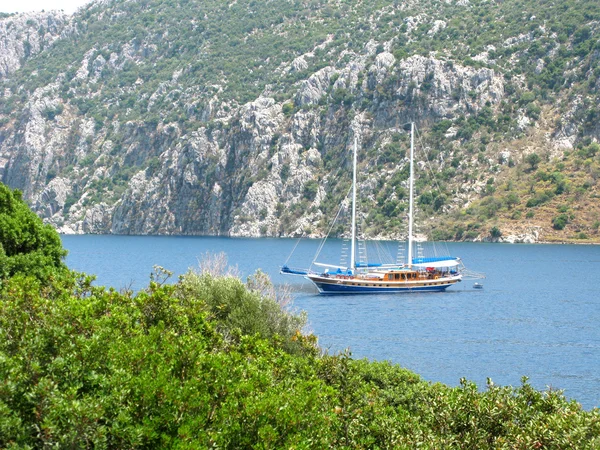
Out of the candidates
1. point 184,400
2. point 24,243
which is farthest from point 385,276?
point 184,400

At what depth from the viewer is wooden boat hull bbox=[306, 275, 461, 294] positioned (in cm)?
7119

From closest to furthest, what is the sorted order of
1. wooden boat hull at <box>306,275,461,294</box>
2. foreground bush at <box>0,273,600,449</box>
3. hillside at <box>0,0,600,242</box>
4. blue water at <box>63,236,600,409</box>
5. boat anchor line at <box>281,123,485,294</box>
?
foreground bush at <box>0,273,600,449</box> < blue water at <box>63,236,600,409</box> < wooden boat hull at <box>306,275,461,294</box> < boat anchor line at <box>281,123,485,294</box> < hillside at <box>0,0,600,242</box>

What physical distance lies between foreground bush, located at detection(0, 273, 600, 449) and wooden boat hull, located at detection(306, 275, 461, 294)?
55.3 meters

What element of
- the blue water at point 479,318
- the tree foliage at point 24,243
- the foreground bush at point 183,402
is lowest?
the blue water at point 479,318

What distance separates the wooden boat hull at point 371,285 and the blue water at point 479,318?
140 cm

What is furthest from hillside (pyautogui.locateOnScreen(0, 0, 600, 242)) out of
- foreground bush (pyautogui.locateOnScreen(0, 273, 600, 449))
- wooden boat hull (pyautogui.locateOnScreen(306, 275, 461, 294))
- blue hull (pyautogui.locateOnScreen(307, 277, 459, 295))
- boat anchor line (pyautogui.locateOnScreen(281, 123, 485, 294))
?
foreground bush (pyautogui.locateOnScreen(0, 273, 600, 449))

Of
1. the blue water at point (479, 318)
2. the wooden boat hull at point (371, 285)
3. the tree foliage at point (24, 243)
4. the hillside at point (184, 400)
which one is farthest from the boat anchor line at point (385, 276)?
the hillside at point (184, 400)

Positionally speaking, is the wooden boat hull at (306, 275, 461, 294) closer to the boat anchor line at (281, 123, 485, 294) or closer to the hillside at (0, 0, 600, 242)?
the boat anchor line at (281, 123, 485, 294)

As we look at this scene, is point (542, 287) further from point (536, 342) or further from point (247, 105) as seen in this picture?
point (247, 105)

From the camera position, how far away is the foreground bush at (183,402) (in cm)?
920

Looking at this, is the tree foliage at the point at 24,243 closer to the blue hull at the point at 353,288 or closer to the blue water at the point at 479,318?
the blue water at the point at 479,318

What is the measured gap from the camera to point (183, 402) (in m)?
9.73

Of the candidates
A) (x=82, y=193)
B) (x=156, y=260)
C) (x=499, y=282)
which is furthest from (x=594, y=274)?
(x=82, y=193)

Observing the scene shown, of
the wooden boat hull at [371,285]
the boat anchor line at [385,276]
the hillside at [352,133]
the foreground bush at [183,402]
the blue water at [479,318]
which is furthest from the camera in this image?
the hillside at [352,133]
